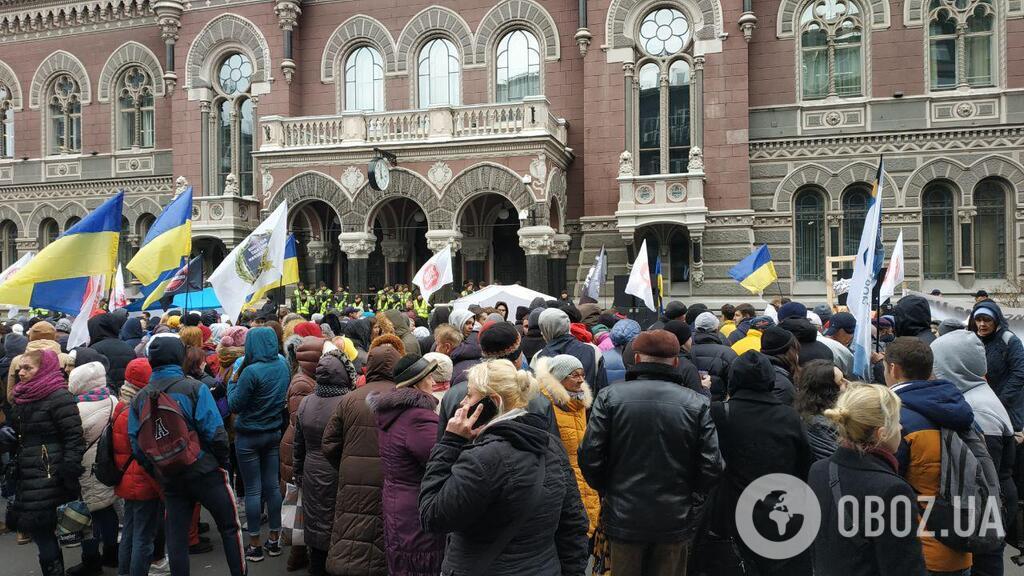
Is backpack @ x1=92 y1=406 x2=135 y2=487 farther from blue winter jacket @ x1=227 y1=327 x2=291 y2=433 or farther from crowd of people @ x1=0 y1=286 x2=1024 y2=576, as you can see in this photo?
blue winter jacket @ x1=227 y1=327 x2=291 y2=433

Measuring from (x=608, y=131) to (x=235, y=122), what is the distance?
12.2 m

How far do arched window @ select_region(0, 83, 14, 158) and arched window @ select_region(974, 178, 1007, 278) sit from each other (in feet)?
103

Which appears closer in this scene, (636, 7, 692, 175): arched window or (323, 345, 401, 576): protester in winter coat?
(323, 345, 401, 576): protester in winter coat

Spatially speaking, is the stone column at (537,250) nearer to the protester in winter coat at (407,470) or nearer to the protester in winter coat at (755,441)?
the protester in winter coat at (755,441)

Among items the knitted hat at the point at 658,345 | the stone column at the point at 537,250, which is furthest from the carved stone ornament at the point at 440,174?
the knitted hat at the point at 658,345

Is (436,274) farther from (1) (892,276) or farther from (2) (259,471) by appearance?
(2) (259,471)

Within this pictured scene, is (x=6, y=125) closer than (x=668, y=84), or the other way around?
(x=668, y=84)

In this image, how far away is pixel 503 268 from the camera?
22578 millimetres

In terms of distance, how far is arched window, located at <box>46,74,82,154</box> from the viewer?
86.6 ft

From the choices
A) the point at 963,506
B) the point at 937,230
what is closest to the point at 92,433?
the point at 963,506

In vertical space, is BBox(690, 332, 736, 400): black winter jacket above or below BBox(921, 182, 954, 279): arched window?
below

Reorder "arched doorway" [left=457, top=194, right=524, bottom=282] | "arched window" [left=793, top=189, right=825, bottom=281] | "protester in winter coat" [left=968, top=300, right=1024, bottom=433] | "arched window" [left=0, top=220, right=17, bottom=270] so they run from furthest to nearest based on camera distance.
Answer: "arched window" [left=0, top=220, right=17, bottom=270] < "arched doorway" [left=457, top=194, right=524, bottom=282] < "arched window" [left=793, top=189, right=825, bottom=281] < "protester in winter coat" [left=968, top=300, right=1024, bottom=433]

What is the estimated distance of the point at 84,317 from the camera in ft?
28.0

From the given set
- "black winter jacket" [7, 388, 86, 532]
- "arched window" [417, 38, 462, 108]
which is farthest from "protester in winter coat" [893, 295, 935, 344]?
"arched window" [417, 38, 462, 108]
